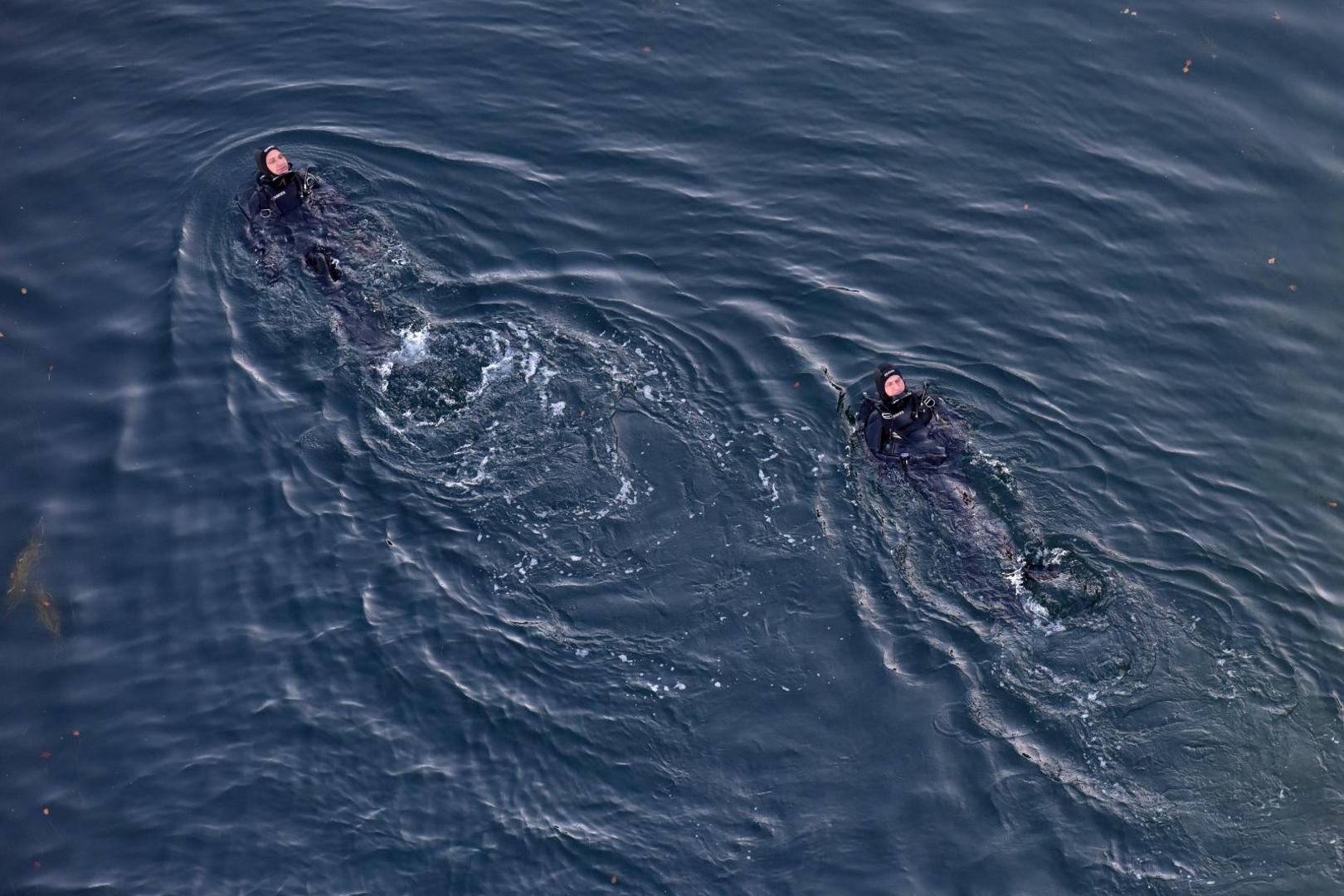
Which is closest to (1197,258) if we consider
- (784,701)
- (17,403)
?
(784,701)

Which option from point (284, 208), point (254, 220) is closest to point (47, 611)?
point (254, 220)

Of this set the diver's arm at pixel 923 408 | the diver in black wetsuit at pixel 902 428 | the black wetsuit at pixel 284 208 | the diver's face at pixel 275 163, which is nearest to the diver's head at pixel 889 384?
the diver in black wetsuit at pixel 902 428

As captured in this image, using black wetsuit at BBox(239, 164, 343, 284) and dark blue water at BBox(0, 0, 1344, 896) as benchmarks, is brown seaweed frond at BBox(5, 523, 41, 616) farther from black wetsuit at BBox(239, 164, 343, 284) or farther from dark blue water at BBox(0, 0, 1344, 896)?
black wetsuit at BBox(239, 164, 343, 284)

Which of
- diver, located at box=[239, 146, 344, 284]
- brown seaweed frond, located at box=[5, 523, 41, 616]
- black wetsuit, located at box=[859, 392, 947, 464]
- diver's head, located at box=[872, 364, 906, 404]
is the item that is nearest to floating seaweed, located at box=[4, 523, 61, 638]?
brown seaweed frond, located at box=[5, 523, 41, 616]

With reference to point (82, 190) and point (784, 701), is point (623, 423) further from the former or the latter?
point (82, 190)

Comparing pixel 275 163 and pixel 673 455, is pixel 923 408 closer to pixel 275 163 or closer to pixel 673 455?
pixel 673 455

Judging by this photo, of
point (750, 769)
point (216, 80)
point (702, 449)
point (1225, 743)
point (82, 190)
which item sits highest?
point (216, 80)
